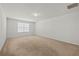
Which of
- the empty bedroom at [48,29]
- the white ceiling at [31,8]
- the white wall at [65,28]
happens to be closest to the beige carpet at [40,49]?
the empty bedroom at [48,29]

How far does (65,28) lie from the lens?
4.35m

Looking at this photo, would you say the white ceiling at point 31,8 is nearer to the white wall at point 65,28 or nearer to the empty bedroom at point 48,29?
the empty bedroom at point 48,29

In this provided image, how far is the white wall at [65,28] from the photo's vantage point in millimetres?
3916

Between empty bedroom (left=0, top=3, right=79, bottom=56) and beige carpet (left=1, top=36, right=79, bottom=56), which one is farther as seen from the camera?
empty bedroom (left=0, top=3, right=79, bottom=56)

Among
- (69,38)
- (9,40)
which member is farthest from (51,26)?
(9,40)

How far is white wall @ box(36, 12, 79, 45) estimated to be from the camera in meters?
3.92

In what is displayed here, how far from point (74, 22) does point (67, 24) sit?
40 centimetres

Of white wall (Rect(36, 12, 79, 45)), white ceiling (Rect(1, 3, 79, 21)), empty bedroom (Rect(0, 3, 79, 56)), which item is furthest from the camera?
white wall (Rect(36, 12, 79, 45))

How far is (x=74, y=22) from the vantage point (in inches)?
156

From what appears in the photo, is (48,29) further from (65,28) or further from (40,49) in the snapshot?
(40,49)

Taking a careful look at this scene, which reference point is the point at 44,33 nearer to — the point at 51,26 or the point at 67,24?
the point at 51,26

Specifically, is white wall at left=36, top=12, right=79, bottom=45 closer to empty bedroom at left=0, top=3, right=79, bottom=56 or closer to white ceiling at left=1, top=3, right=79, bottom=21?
empty bedroom at left=0, top=3, right=79, bottom=56

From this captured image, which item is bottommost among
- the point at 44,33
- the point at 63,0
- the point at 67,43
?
the point at 67,43

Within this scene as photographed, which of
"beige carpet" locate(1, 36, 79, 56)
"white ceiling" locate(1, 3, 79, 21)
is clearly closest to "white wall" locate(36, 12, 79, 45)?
"beige carpet" locate(1, 36, 79, 56)
